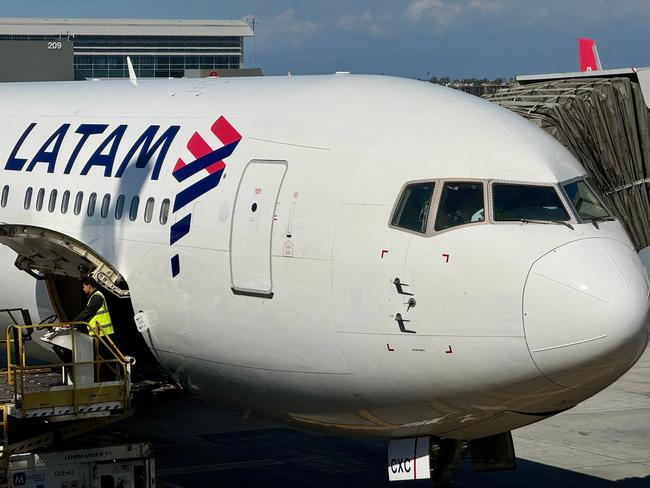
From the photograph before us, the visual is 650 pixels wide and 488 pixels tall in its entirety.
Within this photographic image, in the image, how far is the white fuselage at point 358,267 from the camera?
11.9 meters

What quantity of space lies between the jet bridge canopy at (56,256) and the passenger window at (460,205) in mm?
4645

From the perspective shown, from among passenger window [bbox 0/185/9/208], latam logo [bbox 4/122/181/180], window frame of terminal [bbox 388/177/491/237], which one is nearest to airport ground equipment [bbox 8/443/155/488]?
latam logo [bbox 4/122/181/180]

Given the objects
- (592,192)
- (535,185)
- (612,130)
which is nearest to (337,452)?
(612,130)

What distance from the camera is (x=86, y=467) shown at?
15.5m

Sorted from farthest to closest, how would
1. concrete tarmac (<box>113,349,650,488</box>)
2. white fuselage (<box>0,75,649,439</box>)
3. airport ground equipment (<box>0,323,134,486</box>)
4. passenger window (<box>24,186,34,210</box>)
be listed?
concrete tarmac (<box>113,349,650,488</box>)
passenger window (<box>24,186,34,210</box>)
airport ground equipment (<box>0,323,134,486</box>)
white fuselage (<box>0,75,649,439</box>)

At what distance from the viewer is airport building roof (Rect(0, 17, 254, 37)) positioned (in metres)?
144

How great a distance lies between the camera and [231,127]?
586 inches

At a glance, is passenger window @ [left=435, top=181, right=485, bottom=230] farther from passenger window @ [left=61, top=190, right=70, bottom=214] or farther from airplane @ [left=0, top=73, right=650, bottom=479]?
passenger window @ [left=61, top=190, right=70, bottom=214]

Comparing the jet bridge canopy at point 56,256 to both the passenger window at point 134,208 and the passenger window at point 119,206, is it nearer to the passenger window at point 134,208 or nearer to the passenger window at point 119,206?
the passenger window at point 119,206

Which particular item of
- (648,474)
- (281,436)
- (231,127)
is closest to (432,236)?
(231,127)

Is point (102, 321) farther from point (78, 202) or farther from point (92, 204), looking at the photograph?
point (78, 202)

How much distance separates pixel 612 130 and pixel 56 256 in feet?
38.3

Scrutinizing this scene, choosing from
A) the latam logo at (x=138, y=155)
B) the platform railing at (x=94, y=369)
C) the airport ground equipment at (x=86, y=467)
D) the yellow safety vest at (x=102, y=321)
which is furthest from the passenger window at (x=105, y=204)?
the airport ground equipment at (x=86, y=467)

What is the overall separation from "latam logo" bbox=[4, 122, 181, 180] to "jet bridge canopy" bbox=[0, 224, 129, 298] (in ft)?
3.70
